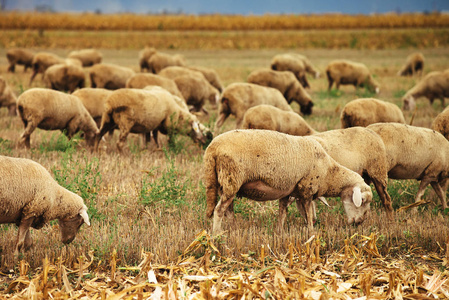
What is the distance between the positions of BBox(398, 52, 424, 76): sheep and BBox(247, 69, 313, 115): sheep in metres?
15.4

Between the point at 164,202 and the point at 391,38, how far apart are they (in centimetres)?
4674

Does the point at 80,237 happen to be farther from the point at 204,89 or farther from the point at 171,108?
the point at 204,89

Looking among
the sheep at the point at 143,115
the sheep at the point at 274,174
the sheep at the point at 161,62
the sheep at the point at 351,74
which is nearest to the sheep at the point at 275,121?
the sheep at the point at 143,115

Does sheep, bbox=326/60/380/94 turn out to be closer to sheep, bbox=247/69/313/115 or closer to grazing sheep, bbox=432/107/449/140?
sheep, bbox=247/69/313/115

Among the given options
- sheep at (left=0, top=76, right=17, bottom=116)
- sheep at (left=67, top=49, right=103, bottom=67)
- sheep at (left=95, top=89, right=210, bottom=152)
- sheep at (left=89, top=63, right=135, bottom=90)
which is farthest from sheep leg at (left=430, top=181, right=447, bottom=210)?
sheep at (left=67, top=49, right=103, bottom=67)

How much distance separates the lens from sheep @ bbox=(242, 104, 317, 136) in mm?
10609

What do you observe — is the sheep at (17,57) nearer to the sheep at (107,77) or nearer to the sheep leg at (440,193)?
the sheep at (107,77)

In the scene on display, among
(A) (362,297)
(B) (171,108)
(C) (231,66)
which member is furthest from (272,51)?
(A) (362,297)

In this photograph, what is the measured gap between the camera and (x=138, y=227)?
21.9ft

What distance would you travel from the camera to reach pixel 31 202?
5906mm

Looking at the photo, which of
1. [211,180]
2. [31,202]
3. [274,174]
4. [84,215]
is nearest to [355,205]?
[274,174]

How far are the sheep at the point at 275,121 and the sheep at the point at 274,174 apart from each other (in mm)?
3621

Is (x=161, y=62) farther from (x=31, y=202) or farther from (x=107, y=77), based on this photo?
(x=31, y=202)

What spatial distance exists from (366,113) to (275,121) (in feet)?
6.47
